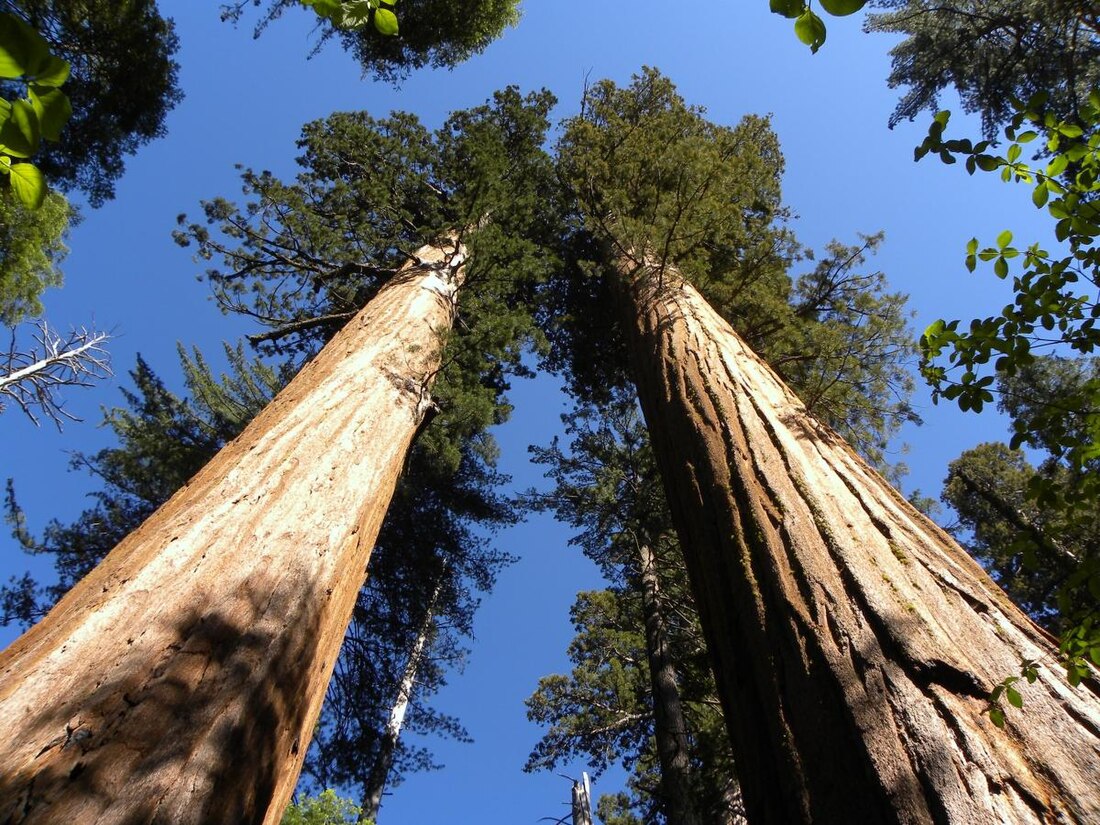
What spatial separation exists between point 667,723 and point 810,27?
6859mm

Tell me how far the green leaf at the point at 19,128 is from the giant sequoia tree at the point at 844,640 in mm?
2020

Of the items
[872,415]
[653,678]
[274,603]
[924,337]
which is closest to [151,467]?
[653,678]

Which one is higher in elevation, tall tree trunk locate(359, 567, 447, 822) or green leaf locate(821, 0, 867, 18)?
tall tree trunk locate(359, 567, 447, 822)

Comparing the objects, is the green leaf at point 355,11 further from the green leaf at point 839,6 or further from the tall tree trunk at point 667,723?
the tall tree trunk at point 667,723

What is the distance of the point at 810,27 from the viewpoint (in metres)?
0.92

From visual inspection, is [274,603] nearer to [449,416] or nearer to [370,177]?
[449,416]

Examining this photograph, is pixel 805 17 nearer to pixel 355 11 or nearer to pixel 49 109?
pixel 355 11

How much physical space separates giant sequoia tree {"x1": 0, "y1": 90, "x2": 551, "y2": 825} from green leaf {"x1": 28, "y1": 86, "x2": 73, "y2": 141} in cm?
147

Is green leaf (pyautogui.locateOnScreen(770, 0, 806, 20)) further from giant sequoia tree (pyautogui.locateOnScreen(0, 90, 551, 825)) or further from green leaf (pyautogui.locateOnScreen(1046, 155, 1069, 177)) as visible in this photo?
giant sequoia tree (pyautogui.locateOnScreen(0, 90, 551, 825))

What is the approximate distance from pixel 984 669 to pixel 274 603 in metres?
2.25

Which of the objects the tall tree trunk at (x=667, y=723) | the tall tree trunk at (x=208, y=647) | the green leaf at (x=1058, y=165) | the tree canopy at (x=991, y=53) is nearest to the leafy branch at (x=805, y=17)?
the green leaf at (x=1058, y=165)

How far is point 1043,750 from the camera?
138cm

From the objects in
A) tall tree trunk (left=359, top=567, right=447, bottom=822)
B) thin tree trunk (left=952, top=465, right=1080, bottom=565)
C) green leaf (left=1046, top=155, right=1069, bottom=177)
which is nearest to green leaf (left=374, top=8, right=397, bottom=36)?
green leaf (left=1046, top=155, right=1069, bottom=177)

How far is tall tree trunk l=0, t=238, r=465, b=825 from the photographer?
1.55 meters
